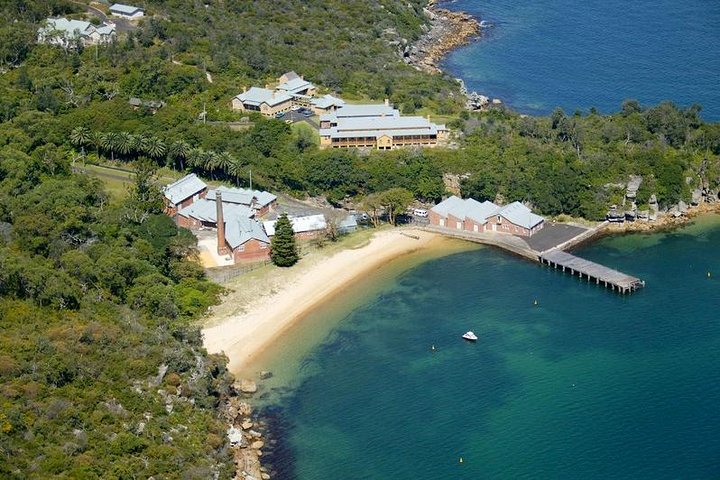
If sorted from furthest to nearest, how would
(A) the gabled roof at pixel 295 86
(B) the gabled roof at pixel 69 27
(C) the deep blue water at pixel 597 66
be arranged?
(C) the deep blue water at pixel 597 66 < (B) the gabled roof at pixel 69 27 < (A) the gabled roof at pixel 295 86

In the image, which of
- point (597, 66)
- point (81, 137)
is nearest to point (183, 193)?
point (81, 137)

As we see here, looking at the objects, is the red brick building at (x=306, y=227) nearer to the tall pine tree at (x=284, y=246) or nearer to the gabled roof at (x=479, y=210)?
the tall pine tree at (x=284, y=246)

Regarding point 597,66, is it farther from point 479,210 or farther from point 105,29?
point 105,29

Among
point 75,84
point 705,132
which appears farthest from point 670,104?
point 75,84

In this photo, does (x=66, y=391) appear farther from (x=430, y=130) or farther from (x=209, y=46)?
(x=209, y=46)

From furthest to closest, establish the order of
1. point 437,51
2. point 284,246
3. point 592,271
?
point 437,51 < point 592,271 < point 284,246

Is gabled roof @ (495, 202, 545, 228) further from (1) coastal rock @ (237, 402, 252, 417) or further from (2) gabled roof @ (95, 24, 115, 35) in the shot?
(2) gabled roof @ (95, 24, 115, 35)

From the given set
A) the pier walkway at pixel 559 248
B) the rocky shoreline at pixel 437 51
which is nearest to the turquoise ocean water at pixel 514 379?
the pier walkway at pixel 559 248
